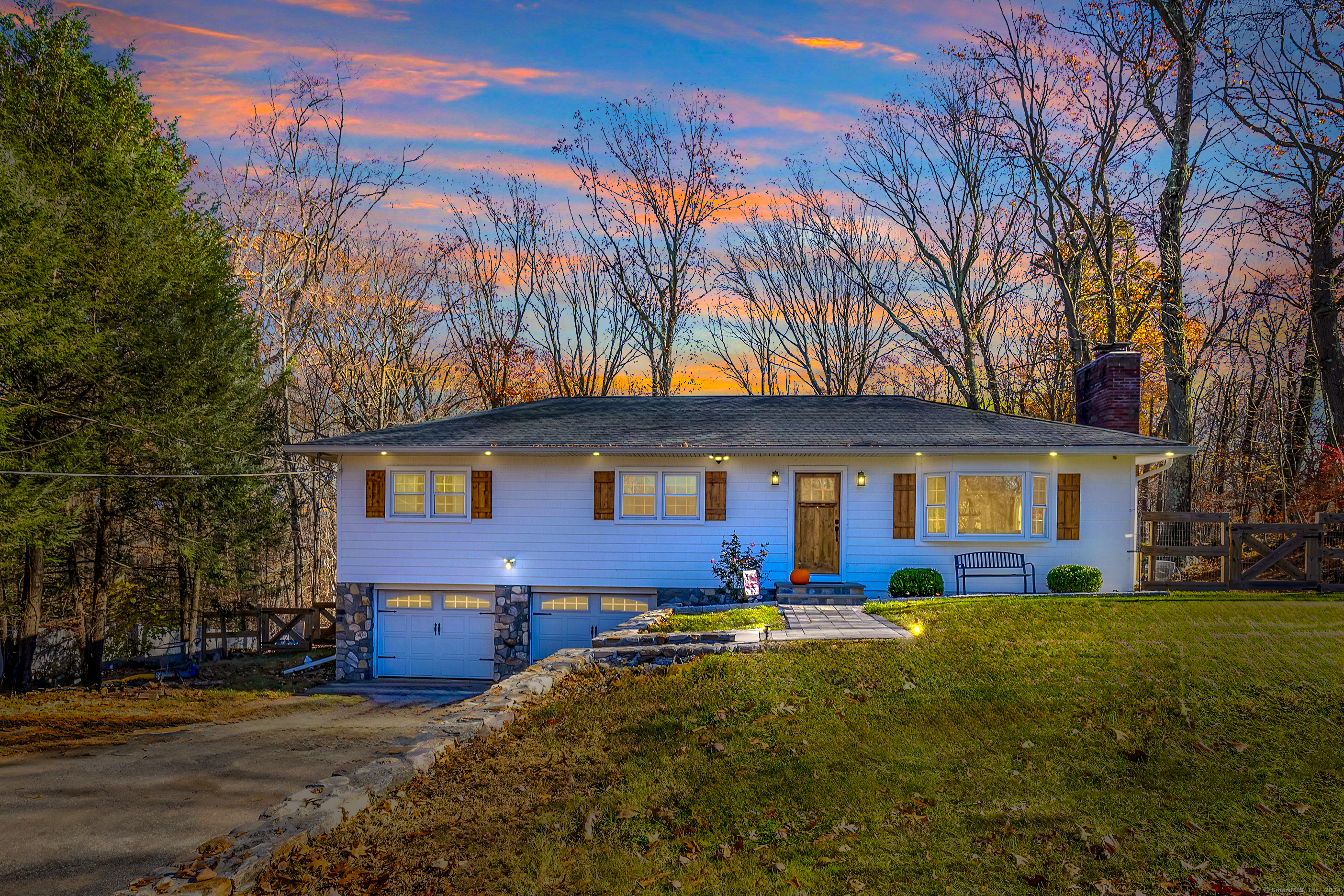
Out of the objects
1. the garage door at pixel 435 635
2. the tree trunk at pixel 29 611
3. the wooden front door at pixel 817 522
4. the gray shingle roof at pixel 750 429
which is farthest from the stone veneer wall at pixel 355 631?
the wooden front door at pixel 817 522

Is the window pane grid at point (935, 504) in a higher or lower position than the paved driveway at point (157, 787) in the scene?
higher

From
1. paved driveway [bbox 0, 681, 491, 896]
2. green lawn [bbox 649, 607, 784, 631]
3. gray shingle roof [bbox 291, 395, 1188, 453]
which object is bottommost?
paved driveway [bbox 0, 681, 491, 896]

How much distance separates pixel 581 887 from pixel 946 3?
24.3 meters

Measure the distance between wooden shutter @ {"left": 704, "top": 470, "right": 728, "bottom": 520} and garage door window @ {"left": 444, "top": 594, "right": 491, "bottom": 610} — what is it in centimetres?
496

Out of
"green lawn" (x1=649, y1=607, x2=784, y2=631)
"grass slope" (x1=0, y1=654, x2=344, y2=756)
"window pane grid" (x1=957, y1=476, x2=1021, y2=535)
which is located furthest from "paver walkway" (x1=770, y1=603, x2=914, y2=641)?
"grass slope" (x1=0, y1=654, x2=344, y2=756)

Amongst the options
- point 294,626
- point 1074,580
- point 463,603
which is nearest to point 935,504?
point 1074,580

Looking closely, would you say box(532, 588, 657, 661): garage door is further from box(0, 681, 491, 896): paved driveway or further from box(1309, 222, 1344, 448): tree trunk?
box(1309, 222, 1344, 448): tree trunk

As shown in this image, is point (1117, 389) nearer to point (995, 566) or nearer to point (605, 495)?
point (995, 566)

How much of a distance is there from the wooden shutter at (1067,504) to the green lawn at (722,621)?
5940 mm

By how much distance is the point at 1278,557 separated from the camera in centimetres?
1363

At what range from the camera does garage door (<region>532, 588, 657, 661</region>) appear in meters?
14.8

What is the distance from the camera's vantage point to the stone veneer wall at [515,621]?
586 inches

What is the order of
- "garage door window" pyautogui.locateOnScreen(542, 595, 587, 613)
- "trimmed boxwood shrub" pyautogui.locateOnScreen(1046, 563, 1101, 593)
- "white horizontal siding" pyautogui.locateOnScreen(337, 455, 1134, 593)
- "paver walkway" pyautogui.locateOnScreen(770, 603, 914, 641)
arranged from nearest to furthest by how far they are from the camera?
"paver walkway" pyautogui.locateOnScreen(770, 603, 914, 641) → "trimmed boxwood shrub" pyautogui.locateOnScreen(1046, 563, 1101, 593) → "white horizontal siding" pyautogui.locateOnScreen(337, 455, 1134, 593) → "garage door window" pyautogui.locateOnScreen(542, 595, 587, 613)

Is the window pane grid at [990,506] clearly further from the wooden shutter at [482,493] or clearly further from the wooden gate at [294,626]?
the wooden gate at [294,626]
